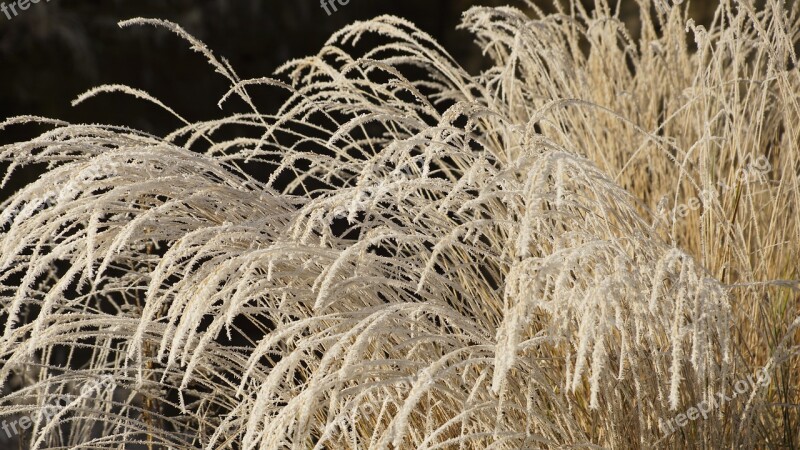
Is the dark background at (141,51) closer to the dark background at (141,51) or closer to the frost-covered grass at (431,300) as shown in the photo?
the dark background at (141,51)

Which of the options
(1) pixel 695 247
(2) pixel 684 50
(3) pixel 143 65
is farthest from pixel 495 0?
(1) pixel 695 247

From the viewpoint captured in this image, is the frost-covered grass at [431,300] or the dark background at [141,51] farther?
the dark background at [141,51]

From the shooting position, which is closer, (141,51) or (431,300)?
(431,300)

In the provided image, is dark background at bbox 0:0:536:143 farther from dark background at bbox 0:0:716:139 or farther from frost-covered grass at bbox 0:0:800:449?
frost-covered grass at bbox 0:0:800:449

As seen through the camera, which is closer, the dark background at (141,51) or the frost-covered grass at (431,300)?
the frost-covered grass at (431,300)

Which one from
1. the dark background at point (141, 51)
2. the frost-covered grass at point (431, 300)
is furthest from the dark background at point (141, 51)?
the frost-covered grass at point (431, 300)

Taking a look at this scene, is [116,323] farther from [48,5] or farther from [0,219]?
[48,5]

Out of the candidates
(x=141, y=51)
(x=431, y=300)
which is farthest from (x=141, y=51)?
(x=431, y=300)

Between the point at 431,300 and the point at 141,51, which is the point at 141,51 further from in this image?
the point at 431,300

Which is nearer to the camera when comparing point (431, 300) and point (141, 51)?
point (431, 300)

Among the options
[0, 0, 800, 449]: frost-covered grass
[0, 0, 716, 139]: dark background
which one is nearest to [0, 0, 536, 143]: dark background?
[0, 0, 716, 139]: dark background

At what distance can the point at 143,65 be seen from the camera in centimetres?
453

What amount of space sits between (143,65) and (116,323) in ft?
10.2

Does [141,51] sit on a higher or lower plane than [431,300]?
higher
